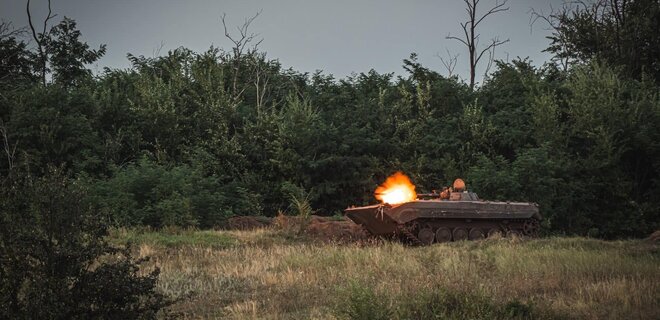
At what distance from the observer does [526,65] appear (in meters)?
36.8

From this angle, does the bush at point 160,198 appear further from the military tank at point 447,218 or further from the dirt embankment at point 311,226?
the military tank at point 447,218

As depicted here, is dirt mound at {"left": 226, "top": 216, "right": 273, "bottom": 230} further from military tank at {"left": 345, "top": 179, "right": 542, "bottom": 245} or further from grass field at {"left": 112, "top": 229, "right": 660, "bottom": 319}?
grass field at {"left": 112, "top": 229, "right": 660, "bottom": 319}

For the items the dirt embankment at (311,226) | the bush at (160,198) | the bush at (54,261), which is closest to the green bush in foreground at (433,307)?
the bush at (54,261)

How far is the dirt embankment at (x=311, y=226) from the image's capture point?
70.1ft

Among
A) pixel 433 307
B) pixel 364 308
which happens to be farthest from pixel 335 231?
pixel 364 308

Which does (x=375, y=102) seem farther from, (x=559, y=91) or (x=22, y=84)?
(x=22, y=84)

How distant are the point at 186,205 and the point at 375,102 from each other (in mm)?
13546

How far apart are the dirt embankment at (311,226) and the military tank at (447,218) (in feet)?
3.58

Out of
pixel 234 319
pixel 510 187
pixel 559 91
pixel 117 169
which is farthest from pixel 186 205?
pixel 559 91

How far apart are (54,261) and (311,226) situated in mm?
15985

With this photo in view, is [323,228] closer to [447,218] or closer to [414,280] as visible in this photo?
[447,218]

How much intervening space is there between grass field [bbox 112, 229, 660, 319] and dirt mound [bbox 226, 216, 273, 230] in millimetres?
5563

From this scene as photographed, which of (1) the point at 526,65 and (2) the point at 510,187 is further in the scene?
(1) the point at 526,65

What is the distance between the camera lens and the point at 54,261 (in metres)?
6.38
